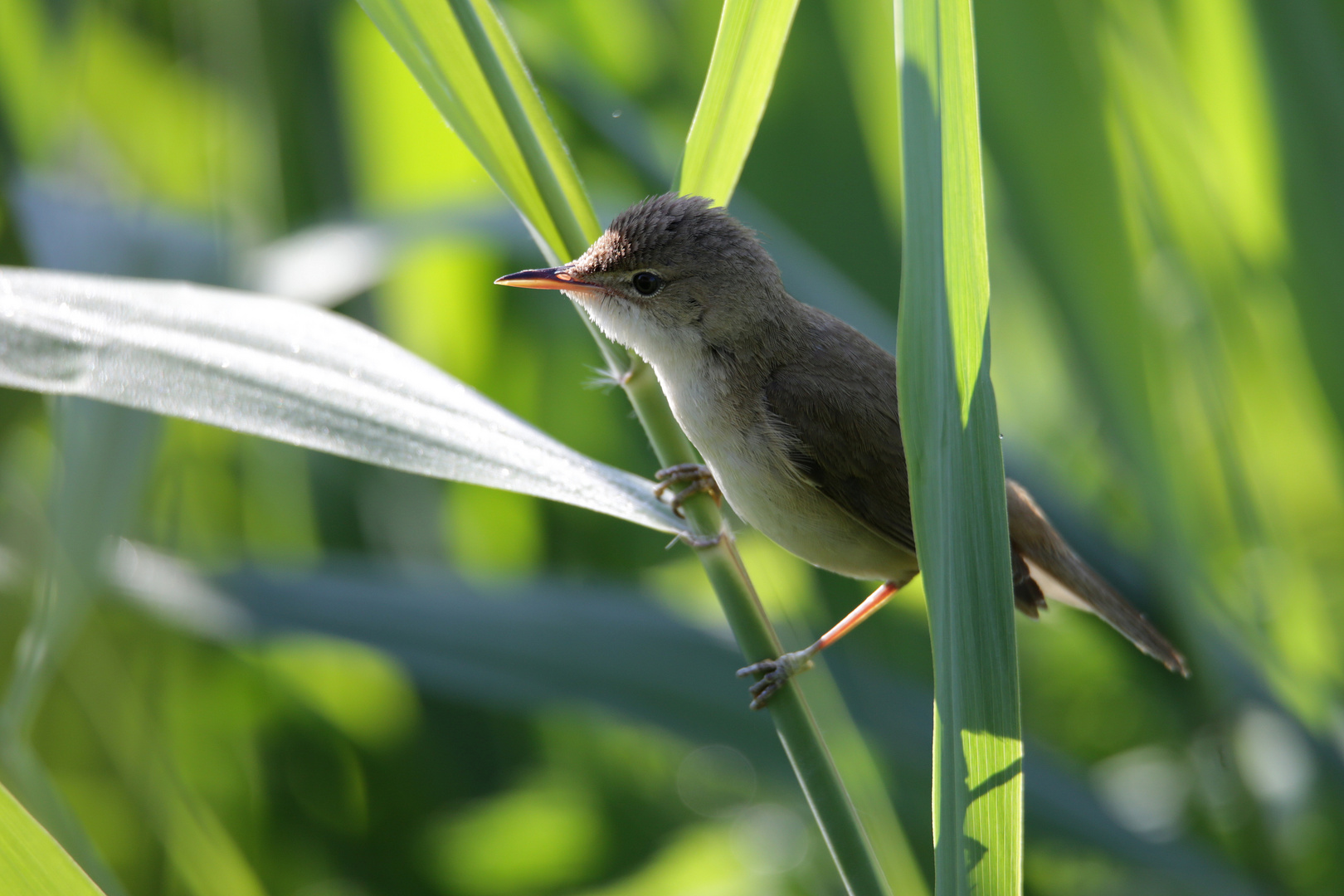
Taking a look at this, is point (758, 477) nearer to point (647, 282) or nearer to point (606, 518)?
point (647, 282)

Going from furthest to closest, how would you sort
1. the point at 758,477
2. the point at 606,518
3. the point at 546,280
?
the point at 606,518, the point at 758,477, the point at 546,280

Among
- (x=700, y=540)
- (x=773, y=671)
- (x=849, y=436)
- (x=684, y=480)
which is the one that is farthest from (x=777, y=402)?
(x=773, y=671)

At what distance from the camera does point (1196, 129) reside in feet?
6.88

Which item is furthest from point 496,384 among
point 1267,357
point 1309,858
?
point 1309,858

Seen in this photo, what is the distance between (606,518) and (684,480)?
1.49m

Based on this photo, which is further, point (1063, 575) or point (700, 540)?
point (1063, 575)

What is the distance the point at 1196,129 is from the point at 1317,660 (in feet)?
3.84

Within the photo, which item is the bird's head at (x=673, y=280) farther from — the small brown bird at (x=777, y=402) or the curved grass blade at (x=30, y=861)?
the curved grass blade at (x=30, y=861)

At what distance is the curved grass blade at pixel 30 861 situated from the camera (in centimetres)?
86

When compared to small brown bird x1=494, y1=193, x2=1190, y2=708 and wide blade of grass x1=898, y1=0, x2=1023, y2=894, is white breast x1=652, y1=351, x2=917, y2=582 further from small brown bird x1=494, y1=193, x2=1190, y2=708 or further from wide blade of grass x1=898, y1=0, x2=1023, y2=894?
wide blade of grass x1=898, y1=0, x2=1023, y2=894

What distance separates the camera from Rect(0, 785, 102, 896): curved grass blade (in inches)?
34.0

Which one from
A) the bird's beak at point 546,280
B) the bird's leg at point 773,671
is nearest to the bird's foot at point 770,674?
the bird's leg at point 773,671

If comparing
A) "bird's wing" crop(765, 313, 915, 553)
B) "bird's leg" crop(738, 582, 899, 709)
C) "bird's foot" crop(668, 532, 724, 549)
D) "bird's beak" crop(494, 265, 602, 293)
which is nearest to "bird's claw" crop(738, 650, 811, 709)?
"bird's leg" crop(738, 582, 899, 709)

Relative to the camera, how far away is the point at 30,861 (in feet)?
2.87
